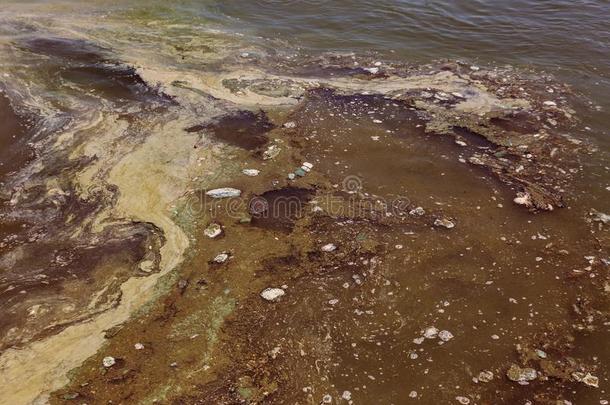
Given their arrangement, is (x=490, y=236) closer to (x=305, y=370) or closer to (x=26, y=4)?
(x=305, y=370)

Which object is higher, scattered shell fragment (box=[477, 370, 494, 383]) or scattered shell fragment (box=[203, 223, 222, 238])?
scattered shell fragment (box=[203, 223, 222, 238])

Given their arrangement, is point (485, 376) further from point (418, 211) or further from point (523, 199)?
point (523, 199)

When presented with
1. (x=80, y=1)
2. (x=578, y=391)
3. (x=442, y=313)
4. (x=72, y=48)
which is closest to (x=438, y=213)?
(x=442, y=313)

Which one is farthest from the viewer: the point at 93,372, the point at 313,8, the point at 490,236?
the point at 313,8

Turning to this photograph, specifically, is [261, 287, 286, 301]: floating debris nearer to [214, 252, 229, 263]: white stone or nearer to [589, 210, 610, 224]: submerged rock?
[214, 252, 229, 263]: white stone

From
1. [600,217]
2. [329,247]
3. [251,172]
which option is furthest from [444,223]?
[251,172]

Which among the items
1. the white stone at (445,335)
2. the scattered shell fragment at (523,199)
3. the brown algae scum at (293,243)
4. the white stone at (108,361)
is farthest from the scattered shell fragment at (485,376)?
the white stone at (108,361)

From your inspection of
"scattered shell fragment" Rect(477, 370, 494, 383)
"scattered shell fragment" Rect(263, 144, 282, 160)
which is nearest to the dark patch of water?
"scattered shell fragment" Rect(263, 144, 282, 160)
